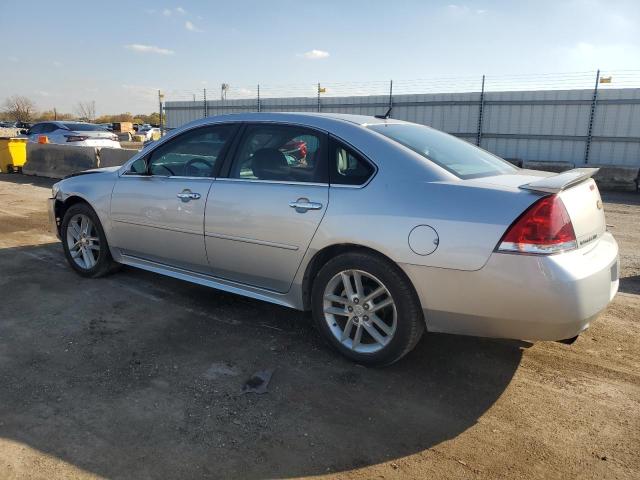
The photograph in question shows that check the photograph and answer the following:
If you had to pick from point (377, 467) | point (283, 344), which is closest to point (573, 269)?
point (377, 467)

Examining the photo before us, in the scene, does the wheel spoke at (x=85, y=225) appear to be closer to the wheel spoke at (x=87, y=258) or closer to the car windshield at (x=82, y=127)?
the wheel spoke at (x=87, y=258)

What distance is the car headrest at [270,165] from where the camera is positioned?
365 centimetres

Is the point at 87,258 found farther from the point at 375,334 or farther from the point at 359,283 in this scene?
the point at 375,334

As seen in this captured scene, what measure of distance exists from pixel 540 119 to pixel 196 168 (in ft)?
45.7

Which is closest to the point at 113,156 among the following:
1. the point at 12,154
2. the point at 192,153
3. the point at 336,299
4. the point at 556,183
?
the point at 12,154

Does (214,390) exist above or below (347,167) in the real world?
below

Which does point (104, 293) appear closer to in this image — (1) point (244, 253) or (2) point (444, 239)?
(1) point (244, 253)

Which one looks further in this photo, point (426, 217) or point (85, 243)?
point (85, 243)

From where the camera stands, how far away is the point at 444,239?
287 centimetres

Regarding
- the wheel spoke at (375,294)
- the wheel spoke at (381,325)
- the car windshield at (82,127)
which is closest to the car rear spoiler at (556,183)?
the wheel spoke at (375,294)

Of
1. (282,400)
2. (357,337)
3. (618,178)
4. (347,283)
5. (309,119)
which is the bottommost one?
(282,400)

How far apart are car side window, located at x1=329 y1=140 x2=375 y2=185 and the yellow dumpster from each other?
14.4m

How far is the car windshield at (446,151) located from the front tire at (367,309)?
0.79 metres

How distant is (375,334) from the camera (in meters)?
3.27
